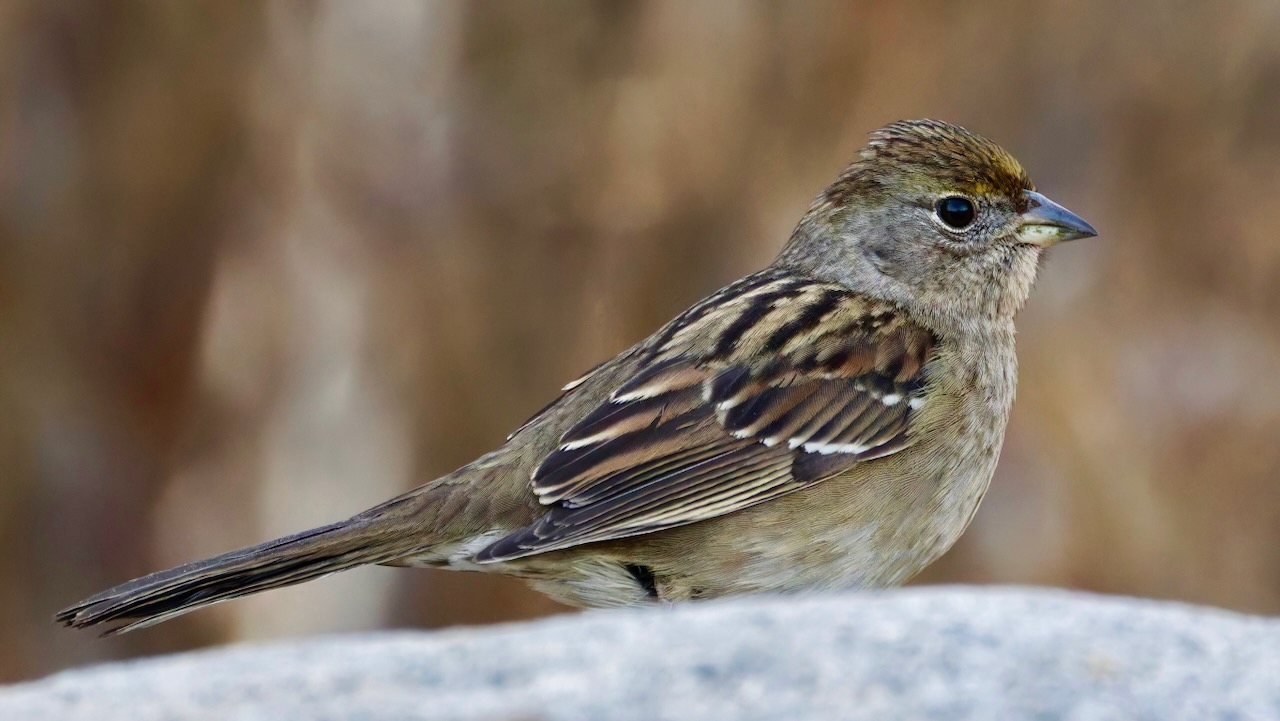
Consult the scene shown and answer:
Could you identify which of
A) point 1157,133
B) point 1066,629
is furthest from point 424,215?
point 1066,629

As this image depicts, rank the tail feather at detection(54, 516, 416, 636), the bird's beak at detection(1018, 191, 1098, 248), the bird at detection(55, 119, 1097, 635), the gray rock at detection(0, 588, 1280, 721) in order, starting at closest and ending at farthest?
1. the gray rock at detection(0, 588, 1280, 721)
2. the tail feather at detection(54, 516, 416, 636)
3. the bird at detection(55, 119, 1097, 635)
4. the bird's beak at detection(1018, 191, 1098, 248)

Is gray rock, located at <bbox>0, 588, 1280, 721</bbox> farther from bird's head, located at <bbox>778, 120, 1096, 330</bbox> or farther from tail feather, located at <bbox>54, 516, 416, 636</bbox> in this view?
bird's head, located at <bbox>778, 120, 1096, 330</bbox>

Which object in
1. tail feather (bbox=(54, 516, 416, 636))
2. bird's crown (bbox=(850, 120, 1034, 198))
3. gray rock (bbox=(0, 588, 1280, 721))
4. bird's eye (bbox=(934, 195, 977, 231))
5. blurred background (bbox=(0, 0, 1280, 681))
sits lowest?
gray rock (bbox=(0, 588, 1280, 721))

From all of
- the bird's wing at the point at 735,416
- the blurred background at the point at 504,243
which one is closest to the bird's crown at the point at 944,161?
the bird's wing at the point at 735,416

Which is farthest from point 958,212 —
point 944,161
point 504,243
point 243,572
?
point 504,243

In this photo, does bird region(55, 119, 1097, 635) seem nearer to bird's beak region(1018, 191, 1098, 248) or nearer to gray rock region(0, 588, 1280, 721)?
bird's beak region(1018, 191, 1098, 248)

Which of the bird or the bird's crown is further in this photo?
the bird's crown

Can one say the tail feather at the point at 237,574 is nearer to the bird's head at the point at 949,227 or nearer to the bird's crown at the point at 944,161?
the bird's head at the point at 949,227

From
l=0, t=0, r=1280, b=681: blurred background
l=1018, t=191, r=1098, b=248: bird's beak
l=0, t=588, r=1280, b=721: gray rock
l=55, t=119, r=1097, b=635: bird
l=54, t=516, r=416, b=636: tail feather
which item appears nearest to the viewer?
l=0, t=588, r=1280, b=721: gray rock

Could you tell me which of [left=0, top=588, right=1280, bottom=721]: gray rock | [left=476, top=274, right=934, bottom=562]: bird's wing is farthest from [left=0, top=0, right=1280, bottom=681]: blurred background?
[left=0, top=588, right=1280, bottom=721]: gray rock

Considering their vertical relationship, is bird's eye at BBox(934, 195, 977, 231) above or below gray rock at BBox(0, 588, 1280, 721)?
above
